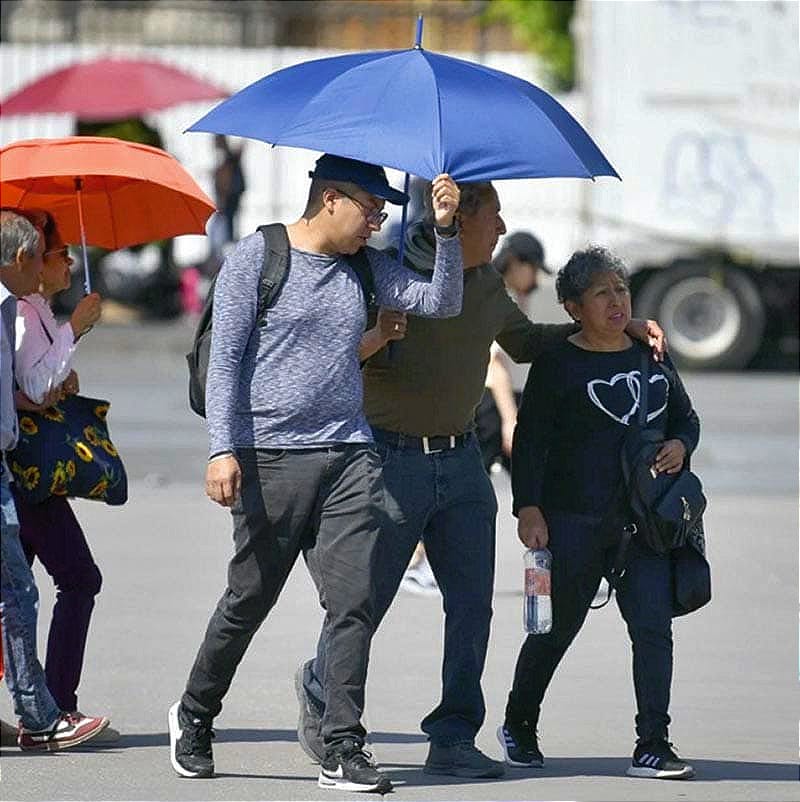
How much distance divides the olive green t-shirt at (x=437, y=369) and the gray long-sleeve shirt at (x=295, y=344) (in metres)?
0.30

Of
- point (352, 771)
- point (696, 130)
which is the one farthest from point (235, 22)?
point (352, 771)

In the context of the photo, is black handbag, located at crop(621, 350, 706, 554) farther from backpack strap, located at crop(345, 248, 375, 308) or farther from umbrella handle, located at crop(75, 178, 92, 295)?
umbrella handle, located at crop(75, 178, 92, 295)

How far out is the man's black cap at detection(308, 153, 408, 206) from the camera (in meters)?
5.26

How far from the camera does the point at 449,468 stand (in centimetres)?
560

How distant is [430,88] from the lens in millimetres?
5203

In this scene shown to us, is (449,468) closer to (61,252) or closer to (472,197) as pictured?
(472,197)

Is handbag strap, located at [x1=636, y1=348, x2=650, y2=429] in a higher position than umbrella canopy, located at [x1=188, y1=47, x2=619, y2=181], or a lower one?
lower

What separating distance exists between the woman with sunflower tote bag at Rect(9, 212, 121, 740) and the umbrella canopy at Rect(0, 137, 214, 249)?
177 millimetres

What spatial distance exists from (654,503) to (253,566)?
3.69 ft

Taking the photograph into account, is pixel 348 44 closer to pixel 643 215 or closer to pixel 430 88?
pixel 643 215

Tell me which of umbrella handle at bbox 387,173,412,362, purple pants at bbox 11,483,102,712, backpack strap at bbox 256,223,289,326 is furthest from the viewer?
purple pants at bbox 11,483,102,712

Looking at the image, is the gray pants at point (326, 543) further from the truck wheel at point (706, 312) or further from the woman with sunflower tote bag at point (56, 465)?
the truck wheel at point (706, 312)

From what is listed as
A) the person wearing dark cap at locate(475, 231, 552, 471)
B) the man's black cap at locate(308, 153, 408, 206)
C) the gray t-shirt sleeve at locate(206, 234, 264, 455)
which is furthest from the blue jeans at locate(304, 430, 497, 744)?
the person wearing dark cap at locate(475, 231, 552, 471)

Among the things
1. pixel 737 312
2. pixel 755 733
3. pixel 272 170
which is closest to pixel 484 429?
pixel 755 733
